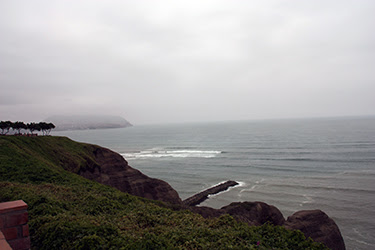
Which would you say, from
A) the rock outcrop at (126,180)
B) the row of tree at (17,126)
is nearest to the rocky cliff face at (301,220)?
the rock outcrop at (126,180)

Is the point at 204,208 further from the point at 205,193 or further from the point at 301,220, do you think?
the point at 205,193

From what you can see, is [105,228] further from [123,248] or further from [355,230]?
[355,230]

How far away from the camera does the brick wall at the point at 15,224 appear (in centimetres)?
604

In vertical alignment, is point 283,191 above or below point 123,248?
below

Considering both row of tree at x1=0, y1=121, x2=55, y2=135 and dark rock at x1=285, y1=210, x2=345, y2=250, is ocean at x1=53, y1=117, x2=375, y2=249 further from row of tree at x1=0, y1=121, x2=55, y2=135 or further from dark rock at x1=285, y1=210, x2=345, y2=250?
row of tree at x1=0, y1=121, x2=55, y2=135

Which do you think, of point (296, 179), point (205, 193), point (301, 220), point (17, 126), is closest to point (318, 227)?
point (301, 220)

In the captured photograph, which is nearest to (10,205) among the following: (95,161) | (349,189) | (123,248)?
(123,248)

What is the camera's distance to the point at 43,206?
10.5 m

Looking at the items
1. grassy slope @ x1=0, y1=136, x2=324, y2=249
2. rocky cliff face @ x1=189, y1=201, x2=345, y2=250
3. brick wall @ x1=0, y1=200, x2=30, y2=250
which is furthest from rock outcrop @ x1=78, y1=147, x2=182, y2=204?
brick wall @ x1=0, y1=200, x2=30, y2=250

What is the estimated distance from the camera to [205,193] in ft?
137

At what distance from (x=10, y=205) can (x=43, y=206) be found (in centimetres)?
487

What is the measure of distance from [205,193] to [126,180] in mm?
14702

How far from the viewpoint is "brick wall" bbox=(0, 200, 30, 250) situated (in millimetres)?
6039

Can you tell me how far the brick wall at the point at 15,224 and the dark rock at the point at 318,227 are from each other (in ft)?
66.5
